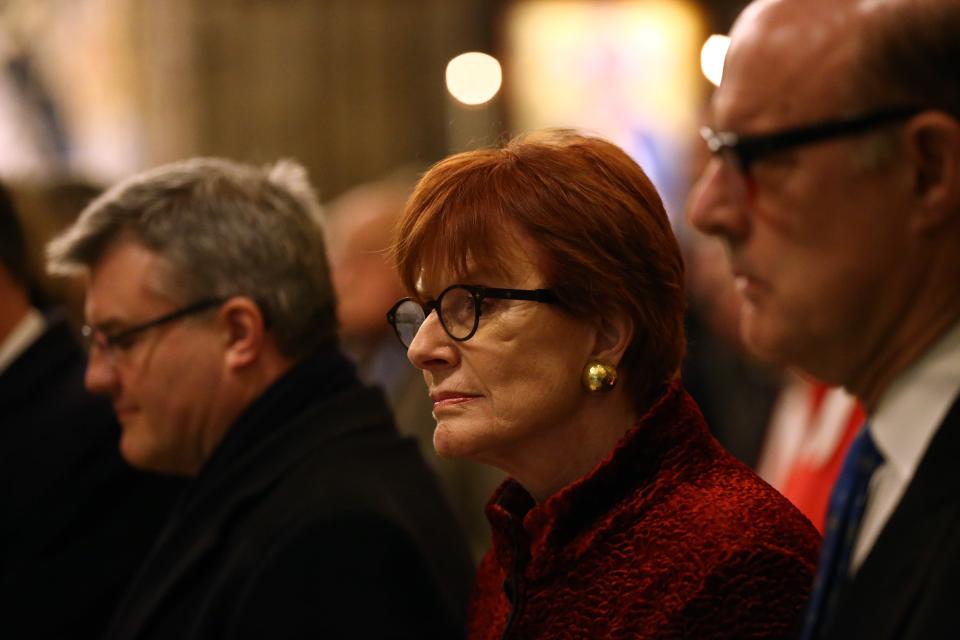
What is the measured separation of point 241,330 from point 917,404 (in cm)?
167

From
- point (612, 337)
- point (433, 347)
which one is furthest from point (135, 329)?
point (612, 337)

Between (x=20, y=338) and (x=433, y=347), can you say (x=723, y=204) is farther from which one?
(x=20, y=338)

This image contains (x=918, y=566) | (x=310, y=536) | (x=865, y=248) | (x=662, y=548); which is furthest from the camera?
(x=310, y=536)

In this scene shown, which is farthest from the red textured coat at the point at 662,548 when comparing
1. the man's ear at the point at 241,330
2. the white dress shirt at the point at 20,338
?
the white dress shirt at the point at 20,338

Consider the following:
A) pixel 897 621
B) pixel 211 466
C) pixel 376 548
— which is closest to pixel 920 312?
pixel 897 621

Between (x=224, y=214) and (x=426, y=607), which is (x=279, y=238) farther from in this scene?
(x=426, y=607)

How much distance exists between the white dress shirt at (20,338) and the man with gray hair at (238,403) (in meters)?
0.53

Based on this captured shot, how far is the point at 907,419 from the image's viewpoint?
1372mm

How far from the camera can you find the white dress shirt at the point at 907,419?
4.42 feet

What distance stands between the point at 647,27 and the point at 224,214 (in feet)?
22.4

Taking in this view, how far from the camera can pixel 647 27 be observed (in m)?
8.99

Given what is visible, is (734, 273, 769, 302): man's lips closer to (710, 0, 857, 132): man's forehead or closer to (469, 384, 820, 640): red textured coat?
(710, 0, 857, 132): man's forehead

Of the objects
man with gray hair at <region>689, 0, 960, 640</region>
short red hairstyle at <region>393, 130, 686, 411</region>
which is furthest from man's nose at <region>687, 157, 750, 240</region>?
short red hairstyle at <region>393, 130, 686, 411</region>

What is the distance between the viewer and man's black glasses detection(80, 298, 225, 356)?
2.68 meters
